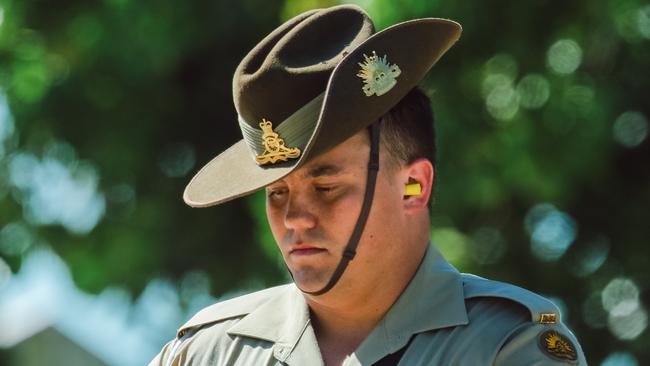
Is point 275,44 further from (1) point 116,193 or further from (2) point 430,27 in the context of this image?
(1) point 116,193

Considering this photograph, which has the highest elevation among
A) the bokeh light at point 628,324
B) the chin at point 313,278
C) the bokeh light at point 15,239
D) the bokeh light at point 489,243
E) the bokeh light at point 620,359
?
the chin at point 313,278

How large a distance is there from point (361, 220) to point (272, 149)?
270 millimetres

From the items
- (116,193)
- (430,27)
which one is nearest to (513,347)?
(430,27)

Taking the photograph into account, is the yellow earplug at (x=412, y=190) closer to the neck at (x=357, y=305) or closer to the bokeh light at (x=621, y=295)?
the neck at (x=357, y=305)

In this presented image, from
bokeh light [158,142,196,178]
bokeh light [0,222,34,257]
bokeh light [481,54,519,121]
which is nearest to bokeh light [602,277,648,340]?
bokeh light [481,54,519,121]

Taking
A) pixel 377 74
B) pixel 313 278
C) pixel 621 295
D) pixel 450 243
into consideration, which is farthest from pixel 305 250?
pixel 621 295

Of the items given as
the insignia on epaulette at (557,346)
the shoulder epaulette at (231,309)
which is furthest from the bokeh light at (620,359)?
the insignia on epaulette at (557,346)

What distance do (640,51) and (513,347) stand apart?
3823 millimetres

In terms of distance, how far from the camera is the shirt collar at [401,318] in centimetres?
381

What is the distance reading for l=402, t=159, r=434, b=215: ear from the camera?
394 centimetres

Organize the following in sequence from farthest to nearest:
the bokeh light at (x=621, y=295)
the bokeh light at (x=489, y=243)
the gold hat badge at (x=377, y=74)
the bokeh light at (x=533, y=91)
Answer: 1. the bokeh light at (x=621, y=295)
2. the bokeh light at (x=489, y=243)
3. the bokeh light at (x=533, y=91)
4. the gold hat badge at (x=377, y=74)

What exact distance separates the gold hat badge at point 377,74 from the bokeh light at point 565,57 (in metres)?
3.37

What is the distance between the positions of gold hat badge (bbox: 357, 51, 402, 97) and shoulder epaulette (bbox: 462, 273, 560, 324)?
→ 52cm

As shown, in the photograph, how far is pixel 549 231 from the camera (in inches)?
291
